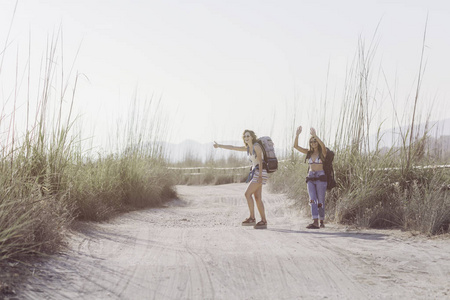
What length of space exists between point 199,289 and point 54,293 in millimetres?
1086

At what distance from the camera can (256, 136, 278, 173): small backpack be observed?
22.8 feet

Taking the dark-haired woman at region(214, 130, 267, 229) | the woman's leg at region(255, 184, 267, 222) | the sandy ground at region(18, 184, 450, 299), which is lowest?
the sandy ground at region(18, 184, 450, 299)

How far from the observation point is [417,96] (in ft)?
24.4

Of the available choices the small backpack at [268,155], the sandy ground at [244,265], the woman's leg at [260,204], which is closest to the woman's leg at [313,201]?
the sandy ground at [244,265]

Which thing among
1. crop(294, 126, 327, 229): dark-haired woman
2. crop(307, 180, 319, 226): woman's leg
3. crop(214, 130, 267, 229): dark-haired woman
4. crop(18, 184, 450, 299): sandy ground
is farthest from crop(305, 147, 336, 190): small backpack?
crop(214, 130, 267, 229): dark-haired woman

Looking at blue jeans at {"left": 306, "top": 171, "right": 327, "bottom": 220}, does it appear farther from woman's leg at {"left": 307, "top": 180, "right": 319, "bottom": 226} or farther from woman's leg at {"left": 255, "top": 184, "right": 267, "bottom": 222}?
woman's leg at {"left": 255, "top": 184, "right": 267, "bottom": 222}

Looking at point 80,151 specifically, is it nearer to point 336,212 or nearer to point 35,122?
point 35,122

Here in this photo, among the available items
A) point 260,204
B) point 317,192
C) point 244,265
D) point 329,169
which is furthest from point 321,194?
point 244,265

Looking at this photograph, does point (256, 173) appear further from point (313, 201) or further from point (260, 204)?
point (313, 201)

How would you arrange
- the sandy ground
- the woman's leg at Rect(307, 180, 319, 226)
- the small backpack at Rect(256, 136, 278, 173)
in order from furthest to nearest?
the small backpack at Rect(256, 136, 278, 173) < the woman's leg at Rect(307, 180, 319, 226) < the sandy ground

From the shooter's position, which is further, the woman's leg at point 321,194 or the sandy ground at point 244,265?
the woman's leg at point 321,194

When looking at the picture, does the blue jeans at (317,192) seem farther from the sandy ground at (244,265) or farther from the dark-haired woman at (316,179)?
the sandy ground at (244,265)

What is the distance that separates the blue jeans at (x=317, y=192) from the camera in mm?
6855

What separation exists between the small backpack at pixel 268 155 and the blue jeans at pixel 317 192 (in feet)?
1.81
